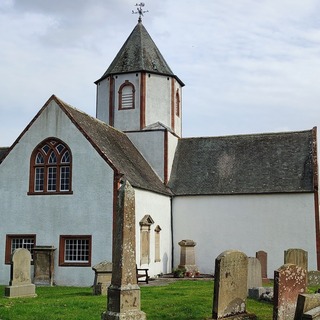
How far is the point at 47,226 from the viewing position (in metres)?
25.2

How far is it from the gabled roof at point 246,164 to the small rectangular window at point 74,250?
8.23 m

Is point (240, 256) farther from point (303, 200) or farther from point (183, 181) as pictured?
point (183, 181)

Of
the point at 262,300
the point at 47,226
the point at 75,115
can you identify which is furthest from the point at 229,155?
→ the point at 262,300

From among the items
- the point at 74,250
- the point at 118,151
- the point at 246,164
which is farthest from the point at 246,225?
the point at 74,250

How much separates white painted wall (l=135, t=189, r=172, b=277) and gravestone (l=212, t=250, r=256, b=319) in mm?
12845

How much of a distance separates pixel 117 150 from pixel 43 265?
748 cm

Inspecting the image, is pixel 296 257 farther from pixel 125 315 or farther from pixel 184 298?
pixel 125 315

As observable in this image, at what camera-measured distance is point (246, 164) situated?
31609mm

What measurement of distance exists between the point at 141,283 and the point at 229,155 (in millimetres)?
11581

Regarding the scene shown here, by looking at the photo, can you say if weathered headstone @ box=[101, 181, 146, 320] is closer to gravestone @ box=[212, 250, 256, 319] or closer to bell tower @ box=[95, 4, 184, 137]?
gravestone @ box=[212, 250, 256, 319]

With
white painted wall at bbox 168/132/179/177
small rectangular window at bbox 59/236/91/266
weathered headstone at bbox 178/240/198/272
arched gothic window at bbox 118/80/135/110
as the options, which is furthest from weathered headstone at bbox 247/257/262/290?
arched gothic window at bbox 118/80/135/110

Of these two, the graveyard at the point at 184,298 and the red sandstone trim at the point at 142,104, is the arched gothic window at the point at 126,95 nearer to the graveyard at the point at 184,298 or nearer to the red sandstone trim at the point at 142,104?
the red sandstone trim at the point at 142,104

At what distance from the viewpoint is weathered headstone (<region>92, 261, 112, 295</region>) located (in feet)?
62.7

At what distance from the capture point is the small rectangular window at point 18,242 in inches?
1000
